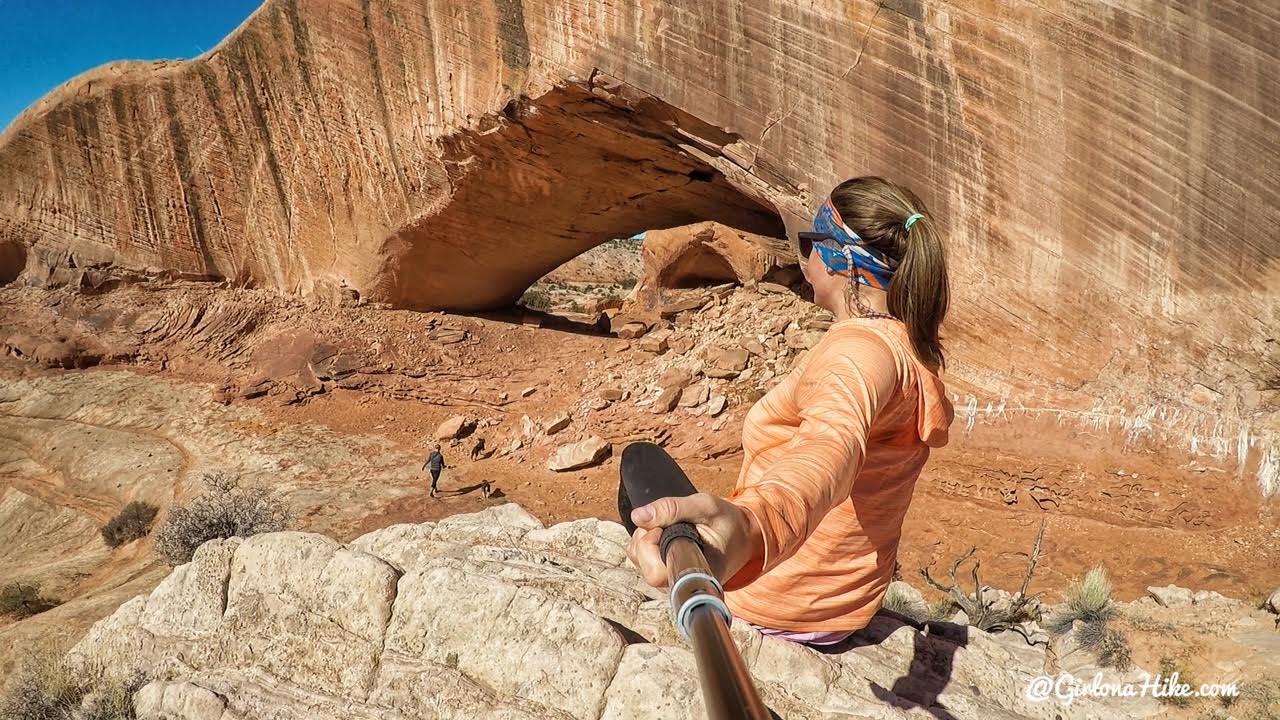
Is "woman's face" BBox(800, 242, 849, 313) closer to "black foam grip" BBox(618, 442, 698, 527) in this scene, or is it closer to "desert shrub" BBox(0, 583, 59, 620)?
"black foam grip" BBox(618, 442, 698, 527)

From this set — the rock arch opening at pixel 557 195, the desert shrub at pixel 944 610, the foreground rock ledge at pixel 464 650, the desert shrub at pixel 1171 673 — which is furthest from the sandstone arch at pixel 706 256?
the foreground rock ledge at pixel 464 650

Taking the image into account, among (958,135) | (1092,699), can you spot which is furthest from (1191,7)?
(1092,699)

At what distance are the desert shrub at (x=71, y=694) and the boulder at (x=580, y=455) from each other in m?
6.44

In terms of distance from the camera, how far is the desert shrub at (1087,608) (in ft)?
14.6

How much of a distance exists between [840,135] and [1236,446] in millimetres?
4388

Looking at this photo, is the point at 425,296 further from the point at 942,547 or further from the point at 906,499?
the point at 906,499

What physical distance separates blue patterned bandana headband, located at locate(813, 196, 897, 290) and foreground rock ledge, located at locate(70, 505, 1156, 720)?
3.46 feet

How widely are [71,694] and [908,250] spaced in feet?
11.2

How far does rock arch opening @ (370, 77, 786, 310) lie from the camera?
8789mm

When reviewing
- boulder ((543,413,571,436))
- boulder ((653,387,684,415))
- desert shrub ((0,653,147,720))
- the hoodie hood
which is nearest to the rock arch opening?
boulder ((653,387,684,415))

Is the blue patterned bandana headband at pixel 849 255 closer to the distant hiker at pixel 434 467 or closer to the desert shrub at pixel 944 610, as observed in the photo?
the desert shrub at pixel 944 610

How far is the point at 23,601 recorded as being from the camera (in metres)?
6.36

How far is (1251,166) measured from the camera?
5461 millimetres

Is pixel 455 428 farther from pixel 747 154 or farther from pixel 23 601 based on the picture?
pixel 747 154
